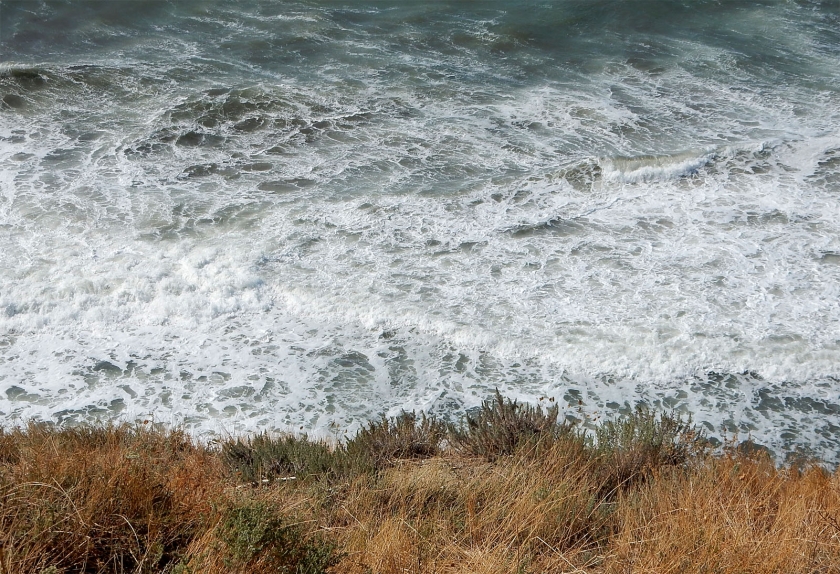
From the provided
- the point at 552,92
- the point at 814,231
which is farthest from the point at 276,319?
the point at 552,92

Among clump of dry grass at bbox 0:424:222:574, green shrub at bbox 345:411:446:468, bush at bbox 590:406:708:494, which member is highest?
clump of dry grass at bbox 0:424:222:574

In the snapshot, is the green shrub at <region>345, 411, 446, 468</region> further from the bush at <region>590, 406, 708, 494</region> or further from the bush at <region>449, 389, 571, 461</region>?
the bush at <region>590, 406, 708, 494</region>

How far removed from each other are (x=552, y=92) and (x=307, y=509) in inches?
490

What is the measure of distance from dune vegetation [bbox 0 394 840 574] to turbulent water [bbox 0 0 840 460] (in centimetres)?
127

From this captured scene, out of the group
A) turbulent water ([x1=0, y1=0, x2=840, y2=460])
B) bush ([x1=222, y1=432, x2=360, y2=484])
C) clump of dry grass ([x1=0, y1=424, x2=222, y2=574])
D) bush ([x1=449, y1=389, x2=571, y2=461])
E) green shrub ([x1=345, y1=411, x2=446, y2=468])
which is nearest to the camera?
clump of dry grass ([x1=0, y1=424, x2=222, y2=574])

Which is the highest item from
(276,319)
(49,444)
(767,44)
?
Result: (767,44)

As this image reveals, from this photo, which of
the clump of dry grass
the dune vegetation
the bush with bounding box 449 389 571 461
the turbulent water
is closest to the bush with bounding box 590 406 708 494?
the dune vegetation

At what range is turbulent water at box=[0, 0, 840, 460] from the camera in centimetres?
678

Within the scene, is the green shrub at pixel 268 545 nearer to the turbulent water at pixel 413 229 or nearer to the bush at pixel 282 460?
the bush at pixel 282 460

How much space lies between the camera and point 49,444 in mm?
4746

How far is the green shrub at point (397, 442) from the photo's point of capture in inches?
199

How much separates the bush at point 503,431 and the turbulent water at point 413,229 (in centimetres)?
103

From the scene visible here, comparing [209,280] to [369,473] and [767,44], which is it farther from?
[767,44]

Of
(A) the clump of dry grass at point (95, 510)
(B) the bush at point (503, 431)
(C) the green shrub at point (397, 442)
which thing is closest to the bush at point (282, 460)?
(C) the green shrub at point (397, 442)
